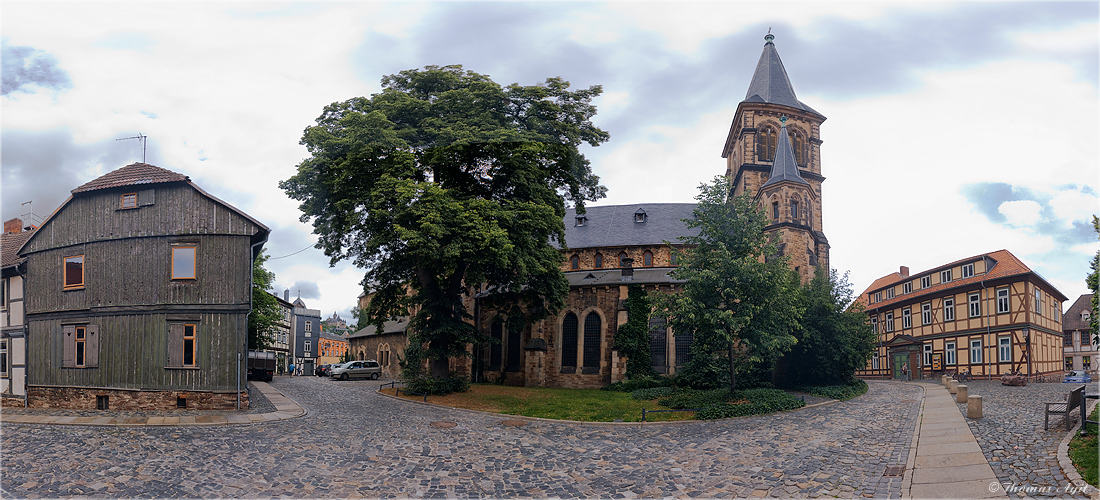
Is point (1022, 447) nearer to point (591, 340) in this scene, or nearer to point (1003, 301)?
point (591, 340)

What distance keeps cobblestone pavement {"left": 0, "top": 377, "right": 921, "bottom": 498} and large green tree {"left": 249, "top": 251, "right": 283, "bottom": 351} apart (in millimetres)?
20543

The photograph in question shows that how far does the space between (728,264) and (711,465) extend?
463 inches

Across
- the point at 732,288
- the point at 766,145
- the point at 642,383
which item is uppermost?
the point at 766,145

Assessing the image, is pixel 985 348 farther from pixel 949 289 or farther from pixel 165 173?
pixel 165 173

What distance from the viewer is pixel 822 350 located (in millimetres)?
29797

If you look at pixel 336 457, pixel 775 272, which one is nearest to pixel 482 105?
pixel 775 272

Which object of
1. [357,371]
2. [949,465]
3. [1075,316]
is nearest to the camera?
[949,465]

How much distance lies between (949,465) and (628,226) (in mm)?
31239

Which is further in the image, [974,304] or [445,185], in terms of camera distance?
[974,304]

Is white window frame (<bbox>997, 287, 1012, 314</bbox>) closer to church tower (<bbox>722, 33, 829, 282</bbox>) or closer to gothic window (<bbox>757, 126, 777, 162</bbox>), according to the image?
church tower (<bbox>722, 33, 829, 282</bbox>)

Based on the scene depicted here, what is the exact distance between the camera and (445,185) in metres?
26.8

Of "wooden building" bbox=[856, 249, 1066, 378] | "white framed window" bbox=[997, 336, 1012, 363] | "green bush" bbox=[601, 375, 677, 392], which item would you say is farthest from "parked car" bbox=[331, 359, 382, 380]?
"white framed window" bbox=[997, 336, 1012, 363]

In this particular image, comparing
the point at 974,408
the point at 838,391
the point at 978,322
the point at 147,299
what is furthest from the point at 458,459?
the point at 978,322

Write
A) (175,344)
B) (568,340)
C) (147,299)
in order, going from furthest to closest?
(568,340), (147,299), (175,344)
